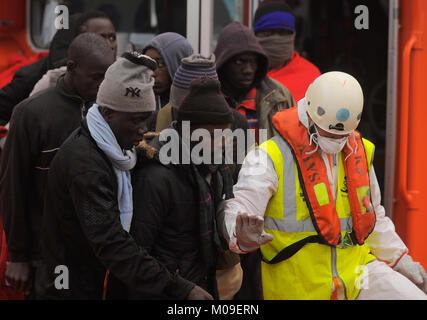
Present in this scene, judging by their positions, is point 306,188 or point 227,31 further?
point 227,31

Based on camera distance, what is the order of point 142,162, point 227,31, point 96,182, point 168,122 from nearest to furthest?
point 96,182 < point 142,162 < point 168,122 < point 227,31

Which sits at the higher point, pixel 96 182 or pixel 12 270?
pixel 96 182


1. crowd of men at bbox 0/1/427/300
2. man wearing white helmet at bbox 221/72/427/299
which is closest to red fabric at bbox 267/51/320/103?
crowd of men at bbox 0/1/427/300

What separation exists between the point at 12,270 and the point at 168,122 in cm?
100

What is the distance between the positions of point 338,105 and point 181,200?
75 cm

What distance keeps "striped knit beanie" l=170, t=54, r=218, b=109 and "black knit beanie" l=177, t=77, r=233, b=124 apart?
42 cm

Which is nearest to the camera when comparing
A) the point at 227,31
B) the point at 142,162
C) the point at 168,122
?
the point at 142,162

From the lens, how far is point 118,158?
241cm

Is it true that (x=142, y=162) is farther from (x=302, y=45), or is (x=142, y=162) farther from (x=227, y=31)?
(x=302, y=45)

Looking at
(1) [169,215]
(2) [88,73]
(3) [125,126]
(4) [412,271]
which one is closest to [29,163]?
(2) [88,73]

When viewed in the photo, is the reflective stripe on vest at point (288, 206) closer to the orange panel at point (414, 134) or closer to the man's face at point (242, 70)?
the man's face at point (242, 70)

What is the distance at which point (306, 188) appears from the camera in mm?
2697

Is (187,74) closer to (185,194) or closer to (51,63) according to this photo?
(185,194)

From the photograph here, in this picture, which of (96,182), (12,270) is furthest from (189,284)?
(12,270)
